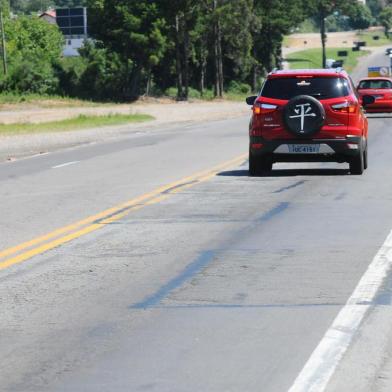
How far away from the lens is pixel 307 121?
71.7 feet

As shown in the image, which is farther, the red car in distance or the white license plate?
the red car in distance

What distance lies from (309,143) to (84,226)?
23.8 feet

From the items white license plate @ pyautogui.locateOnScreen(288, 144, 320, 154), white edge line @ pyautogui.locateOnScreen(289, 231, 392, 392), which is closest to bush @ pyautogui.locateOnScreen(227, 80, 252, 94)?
white license plate @ pyautogui.locateOnScreen(288, 144, 320, 154)

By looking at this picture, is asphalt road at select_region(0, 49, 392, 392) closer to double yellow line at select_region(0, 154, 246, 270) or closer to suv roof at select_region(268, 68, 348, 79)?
double yellow line at select_region(0, 154, 246, 270)

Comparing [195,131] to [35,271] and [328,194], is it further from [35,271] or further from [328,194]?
[35,271]

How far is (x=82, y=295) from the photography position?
34.7 feet

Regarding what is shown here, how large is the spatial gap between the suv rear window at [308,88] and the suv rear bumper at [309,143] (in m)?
0.73

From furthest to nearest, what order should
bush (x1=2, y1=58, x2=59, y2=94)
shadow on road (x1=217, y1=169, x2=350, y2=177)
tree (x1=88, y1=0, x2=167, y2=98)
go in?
bush (x1=2, y1=58, x2=59, y2=94), tree (x1=88, y1=0, x2=167, y2=98), shadow on road (x1=217, y1=169, x2=350, y2=177)

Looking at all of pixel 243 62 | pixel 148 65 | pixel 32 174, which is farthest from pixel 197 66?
pixel 32 174

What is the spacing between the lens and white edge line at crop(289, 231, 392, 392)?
24.0 feet

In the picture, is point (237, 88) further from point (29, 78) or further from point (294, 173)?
point (294, 173)

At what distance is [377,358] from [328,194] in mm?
11157

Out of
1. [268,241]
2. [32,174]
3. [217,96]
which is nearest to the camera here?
[268,241]

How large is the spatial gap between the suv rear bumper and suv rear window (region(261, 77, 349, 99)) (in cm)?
73
